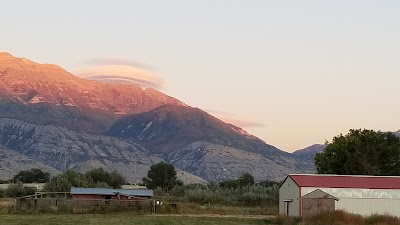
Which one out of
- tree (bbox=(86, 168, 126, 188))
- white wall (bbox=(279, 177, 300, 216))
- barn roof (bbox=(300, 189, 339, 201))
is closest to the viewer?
barn roof (bbox=(300, 189, 339, 201))

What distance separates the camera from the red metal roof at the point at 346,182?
56.0m

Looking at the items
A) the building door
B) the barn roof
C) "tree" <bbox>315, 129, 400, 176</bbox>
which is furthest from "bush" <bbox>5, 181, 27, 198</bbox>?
the barn roof

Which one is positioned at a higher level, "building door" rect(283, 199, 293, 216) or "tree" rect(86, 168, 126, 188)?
"tree" rect(86, 168, 126, 188)

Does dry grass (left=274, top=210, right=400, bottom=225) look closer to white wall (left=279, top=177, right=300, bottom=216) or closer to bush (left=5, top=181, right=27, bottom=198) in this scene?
white wall (left=279, top=177, right=300, bottom=216)

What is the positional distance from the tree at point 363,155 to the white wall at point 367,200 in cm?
1736

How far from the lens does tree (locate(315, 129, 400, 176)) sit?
74500 millimetres

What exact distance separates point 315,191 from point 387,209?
6.33 m

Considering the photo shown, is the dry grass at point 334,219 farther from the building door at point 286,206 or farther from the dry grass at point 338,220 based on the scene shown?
the building door at point 286,206

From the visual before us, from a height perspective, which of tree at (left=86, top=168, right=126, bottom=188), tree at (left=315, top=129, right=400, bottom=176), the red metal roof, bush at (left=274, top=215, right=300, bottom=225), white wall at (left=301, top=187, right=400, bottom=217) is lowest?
bush at (left=274, top=215, right=300, bottom=225)

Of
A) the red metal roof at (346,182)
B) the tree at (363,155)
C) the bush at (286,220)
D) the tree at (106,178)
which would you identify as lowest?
the bush at (286,220)

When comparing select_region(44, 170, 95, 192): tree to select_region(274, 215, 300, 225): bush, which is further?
select_region(44, 170, 95, 192): tree

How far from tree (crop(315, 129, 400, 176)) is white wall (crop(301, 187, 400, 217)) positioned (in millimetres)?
17356

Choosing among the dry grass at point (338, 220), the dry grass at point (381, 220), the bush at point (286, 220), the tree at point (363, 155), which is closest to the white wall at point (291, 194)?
the bush at point (286, 220)

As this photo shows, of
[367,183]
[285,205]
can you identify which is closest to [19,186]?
[285,205]
